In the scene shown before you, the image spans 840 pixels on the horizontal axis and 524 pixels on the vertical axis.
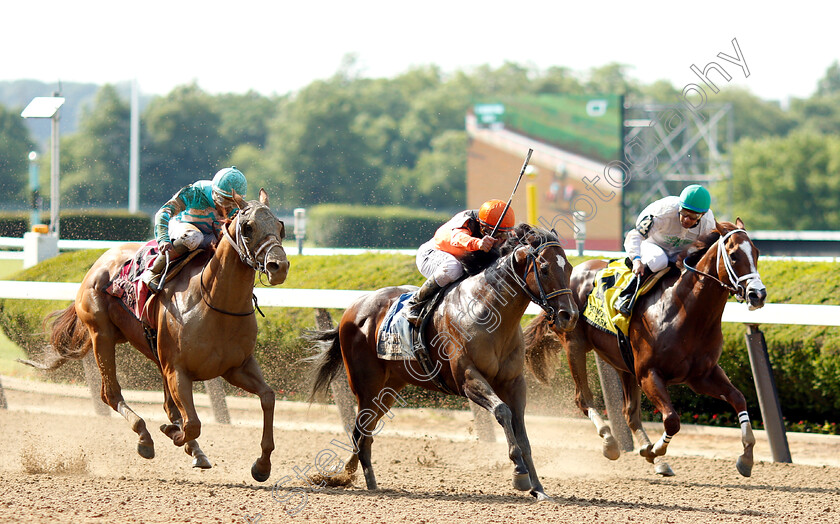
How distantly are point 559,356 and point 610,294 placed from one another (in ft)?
2.78

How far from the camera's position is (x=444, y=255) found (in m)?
5.67

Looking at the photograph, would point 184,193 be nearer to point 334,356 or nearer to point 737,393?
point 334,356

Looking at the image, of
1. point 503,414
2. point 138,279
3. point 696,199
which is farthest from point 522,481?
point 138,279

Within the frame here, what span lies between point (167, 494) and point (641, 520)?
241cm

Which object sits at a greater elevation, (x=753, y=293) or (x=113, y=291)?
(x=753, y=293)

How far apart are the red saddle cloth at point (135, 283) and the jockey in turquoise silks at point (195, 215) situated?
146 millimetres

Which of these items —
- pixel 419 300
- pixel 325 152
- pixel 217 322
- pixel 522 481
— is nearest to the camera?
pixel 522 481

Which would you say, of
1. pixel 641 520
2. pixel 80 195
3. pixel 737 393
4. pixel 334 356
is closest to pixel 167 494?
pixel 334 356

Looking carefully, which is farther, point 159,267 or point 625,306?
point 625,306

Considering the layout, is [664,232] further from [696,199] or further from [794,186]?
[794,186]

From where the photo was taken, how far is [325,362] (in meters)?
6.18

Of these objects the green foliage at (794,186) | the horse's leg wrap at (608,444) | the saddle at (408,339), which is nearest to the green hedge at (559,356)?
the horse's leg wrap at (608,444)

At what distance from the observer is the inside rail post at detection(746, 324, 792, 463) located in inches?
247

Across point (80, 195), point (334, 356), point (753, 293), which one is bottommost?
point (80, 195)
